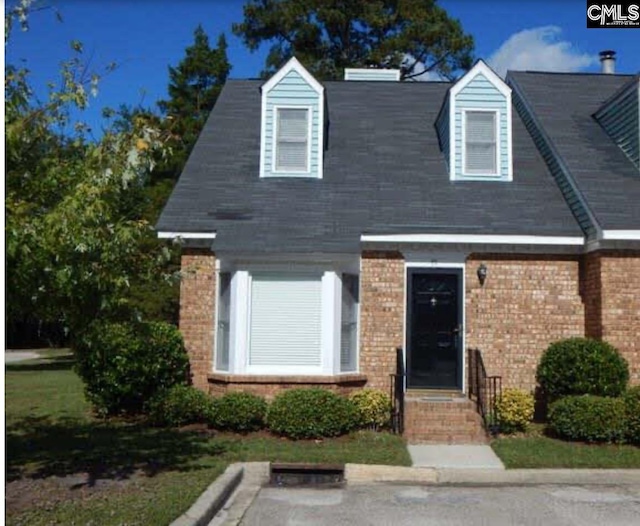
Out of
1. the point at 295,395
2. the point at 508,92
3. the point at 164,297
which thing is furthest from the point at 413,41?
the point at 295,395

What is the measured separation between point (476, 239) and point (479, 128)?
3106 millimetres

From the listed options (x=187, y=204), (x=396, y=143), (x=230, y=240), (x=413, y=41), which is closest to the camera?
(x=230, y=240)

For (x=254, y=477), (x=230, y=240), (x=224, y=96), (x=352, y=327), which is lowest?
(x=254, y=477)

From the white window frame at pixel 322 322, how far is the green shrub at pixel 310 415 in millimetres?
986

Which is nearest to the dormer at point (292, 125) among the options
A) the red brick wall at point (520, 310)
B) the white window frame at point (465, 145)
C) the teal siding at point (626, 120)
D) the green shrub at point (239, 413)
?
the white window frame at point (465, 145)

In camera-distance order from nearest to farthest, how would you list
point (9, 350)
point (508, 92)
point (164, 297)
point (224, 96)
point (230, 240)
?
point (230, 240), point (508, 92), point (224, 96), point (164, 297), point (9, 350)

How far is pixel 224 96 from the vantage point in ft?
60.3

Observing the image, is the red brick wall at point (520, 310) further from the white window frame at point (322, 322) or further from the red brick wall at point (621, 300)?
the white window frame at point (322, 322)

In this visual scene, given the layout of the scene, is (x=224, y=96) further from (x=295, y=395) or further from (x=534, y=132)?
(x=295, y=395)

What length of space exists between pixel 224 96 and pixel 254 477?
36.2ft

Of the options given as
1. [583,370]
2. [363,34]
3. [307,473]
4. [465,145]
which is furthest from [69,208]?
[363,34]

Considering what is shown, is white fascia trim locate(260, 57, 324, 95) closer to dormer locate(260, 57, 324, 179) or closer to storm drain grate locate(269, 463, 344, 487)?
dormer locate(260, 57, 324, 179)

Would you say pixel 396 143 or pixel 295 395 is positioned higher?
pixel 396 143

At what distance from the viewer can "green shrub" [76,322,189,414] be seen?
12.9 m
